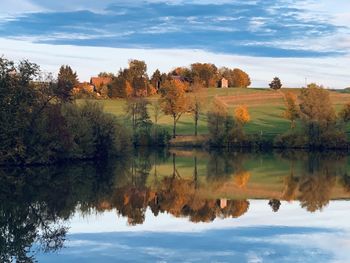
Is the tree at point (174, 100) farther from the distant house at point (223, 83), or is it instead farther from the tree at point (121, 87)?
the distant house at point (223, 83)

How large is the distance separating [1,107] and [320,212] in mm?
27311

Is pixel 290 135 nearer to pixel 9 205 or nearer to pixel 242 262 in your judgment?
pixel 9 205

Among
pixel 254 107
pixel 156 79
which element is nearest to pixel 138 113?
pixel 254 107

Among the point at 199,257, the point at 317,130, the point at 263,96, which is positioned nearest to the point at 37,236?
the point at 199,257

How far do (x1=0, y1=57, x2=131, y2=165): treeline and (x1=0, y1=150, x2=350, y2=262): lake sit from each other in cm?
229

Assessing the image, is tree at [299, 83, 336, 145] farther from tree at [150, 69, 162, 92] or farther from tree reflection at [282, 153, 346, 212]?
tree at [150, 69, 162, 92]

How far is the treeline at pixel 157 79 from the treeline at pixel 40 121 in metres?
46.9

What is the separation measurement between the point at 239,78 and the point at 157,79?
2328cm

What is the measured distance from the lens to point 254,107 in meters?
107

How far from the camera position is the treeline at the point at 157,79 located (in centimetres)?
11456

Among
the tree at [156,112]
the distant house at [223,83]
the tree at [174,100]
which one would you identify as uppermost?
the distant house at [223,83]

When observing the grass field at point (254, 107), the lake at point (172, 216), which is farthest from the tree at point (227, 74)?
the lake at point (172, 216)

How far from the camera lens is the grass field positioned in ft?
305

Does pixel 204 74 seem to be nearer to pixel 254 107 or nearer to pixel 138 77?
pixel 138 77
